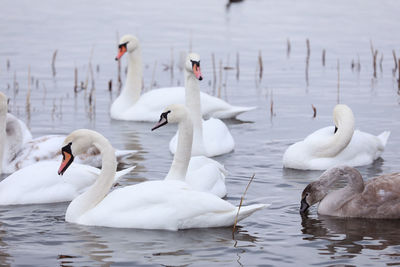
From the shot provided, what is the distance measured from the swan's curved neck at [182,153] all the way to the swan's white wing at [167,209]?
2.11 feet

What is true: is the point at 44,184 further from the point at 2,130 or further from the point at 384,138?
the point at 384,138

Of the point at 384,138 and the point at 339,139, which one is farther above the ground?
the point at 339,139

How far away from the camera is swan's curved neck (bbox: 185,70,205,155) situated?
35.3 ft

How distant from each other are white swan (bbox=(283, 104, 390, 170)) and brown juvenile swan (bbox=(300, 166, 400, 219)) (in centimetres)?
194

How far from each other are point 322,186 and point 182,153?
4.36 ft

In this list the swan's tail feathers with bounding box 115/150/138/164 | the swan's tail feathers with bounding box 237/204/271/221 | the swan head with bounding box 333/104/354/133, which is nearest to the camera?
the swan's tail feathers with bounding box 237/204/271/221

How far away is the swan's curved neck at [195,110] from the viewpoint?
1077 cm

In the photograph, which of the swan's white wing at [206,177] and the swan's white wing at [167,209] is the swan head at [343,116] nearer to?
the swan's white wing at [206,177]

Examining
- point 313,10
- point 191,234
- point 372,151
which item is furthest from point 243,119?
point 313,10

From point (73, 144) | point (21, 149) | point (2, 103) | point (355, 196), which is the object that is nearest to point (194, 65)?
point (21, 149)

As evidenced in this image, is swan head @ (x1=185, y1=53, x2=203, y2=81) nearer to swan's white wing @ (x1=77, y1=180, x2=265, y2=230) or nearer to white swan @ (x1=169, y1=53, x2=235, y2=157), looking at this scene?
white swan @ (x1=169, y1=53, x2=235, y2=157)

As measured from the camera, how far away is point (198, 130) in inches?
426

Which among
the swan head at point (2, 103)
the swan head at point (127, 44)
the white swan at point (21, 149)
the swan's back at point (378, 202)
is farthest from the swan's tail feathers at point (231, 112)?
the swan's back at point (378, 202)

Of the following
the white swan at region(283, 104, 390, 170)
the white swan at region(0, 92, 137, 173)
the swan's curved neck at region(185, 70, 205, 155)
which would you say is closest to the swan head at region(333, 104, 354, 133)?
the white swan at region(283, 104, 390, 170)
